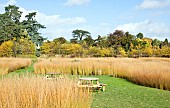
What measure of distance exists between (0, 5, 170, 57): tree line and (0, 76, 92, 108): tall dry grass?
3461cm

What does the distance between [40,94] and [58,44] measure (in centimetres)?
4215

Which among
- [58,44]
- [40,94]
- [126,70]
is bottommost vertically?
[126,70]

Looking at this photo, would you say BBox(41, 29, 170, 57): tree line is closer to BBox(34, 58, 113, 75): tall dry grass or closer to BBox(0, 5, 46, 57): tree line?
BBox(0, 5, 46, 57): tree line

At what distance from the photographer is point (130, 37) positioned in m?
49.9

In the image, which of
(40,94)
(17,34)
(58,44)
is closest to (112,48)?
(58,44)

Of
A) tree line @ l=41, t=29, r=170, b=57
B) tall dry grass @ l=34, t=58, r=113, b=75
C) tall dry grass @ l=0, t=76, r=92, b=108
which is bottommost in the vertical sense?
tall dry grass @ l=34, t=58, r=113, b=75

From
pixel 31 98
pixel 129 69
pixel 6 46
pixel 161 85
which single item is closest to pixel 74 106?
pixel 31 98

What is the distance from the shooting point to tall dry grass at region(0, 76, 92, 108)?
11.3 ft

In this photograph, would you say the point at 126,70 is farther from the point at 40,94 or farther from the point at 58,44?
the point at 58,44

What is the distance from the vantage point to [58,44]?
45.4 m

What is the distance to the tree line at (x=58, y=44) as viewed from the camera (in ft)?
137

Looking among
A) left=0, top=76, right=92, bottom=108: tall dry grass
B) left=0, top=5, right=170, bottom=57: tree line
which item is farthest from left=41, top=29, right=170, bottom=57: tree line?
left=0, top=76, right=92, bottom=108: tall dry grass

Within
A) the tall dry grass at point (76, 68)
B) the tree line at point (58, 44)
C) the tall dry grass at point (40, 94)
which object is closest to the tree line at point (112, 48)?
the tree line at point (58, 44)

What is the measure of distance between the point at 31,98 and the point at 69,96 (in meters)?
0.57
